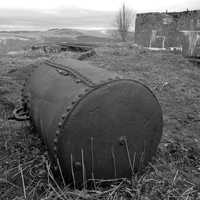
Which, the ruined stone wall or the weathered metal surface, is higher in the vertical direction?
the ruined stone wall

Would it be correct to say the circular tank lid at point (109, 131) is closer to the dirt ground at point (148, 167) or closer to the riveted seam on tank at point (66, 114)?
the riveted seam on tank at point (66, 114)

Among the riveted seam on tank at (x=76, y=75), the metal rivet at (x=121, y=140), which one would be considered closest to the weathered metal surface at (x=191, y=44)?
the riveted seam on tank at (x=76, y=75)

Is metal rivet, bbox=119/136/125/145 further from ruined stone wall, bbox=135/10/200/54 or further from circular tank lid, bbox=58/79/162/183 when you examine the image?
ruined stone wall, bbox=135/10/200/54

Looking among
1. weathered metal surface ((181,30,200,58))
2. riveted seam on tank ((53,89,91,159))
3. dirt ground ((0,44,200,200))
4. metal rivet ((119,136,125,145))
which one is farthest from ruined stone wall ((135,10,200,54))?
riveted seam on tank ((53,89,91,159))

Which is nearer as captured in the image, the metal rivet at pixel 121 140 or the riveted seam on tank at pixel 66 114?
the riveted seam on tank at pixel 66 114

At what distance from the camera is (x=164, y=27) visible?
13.1m

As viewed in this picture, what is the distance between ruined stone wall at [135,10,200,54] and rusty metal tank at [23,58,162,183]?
9.94 meters

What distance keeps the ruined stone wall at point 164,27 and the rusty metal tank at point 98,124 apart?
32.6 ft

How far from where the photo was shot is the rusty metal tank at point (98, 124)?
2348mm

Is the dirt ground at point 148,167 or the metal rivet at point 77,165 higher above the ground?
the metal rivet at point 77,165

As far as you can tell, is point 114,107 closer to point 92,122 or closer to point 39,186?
point 92,122

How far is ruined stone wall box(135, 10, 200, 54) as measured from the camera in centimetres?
1191

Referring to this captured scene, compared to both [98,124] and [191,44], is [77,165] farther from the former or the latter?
[191,44]

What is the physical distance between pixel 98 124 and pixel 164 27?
11714 millimetres
